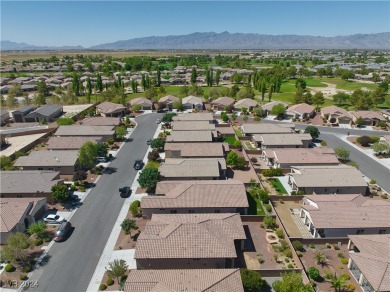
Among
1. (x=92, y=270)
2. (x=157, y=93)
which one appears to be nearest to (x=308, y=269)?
(x=92, y=270)

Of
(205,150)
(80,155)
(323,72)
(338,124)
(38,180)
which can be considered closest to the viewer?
(38,180)

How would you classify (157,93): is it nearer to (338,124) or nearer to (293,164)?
(338,124)

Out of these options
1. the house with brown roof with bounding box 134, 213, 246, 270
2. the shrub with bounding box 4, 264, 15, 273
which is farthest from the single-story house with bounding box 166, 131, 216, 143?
the shrub with bounding box 4, 264, 15, 273

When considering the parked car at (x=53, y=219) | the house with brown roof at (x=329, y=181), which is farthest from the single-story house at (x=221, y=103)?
the parked car at (x=53, y=219)

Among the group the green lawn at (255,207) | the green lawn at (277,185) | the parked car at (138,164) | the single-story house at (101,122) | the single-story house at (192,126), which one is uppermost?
the single-story house at (192,126)

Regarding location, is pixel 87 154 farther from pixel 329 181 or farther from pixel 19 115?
pixel 19 115

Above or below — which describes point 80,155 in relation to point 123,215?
above

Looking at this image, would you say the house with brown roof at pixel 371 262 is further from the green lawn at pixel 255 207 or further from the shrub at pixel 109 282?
the shrub at pixel 109 282
